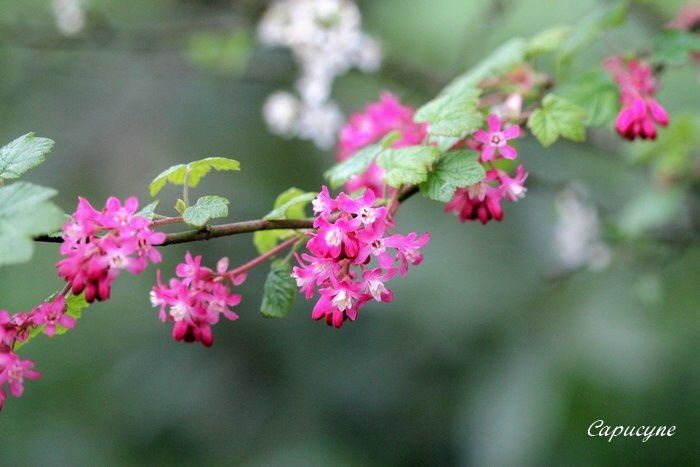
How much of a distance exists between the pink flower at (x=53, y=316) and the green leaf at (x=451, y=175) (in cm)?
50

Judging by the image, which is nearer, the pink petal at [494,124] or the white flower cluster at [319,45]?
the pink petal at [494,124]

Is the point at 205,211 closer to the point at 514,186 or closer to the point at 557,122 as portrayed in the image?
the point at 514,186

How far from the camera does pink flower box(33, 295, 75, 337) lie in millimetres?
937

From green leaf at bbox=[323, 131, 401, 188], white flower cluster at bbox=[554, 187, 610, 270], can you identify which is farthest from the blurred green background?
green leaf at bbox=[323, 131, 401, 188]

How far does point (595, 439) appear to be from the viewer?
3.39 meters

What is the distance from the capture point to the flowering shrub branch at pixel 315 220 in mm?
838

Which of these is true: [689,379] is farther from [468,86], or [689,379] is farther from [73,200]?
[73,200]

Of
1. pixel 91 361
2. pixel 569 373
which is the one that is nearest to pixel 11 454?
pixel 91 361

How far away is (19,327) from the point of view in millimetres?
946

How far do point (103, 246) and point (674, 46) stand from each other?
3.45 ft

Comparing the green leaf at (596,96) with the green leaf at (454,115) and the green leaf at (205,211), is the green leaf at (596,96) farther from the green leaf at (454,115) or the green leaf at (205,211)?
the green leaf at (205,211)

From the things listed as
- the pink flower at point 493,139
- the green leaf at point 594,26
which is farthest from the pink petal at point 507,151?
the green leaf at point 594,26

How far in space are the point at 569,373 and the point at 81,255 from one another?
320 centimetres

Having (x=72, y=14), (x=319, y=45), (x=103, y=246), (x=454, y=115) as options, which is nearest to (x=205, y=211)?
(x=103, y=246)
